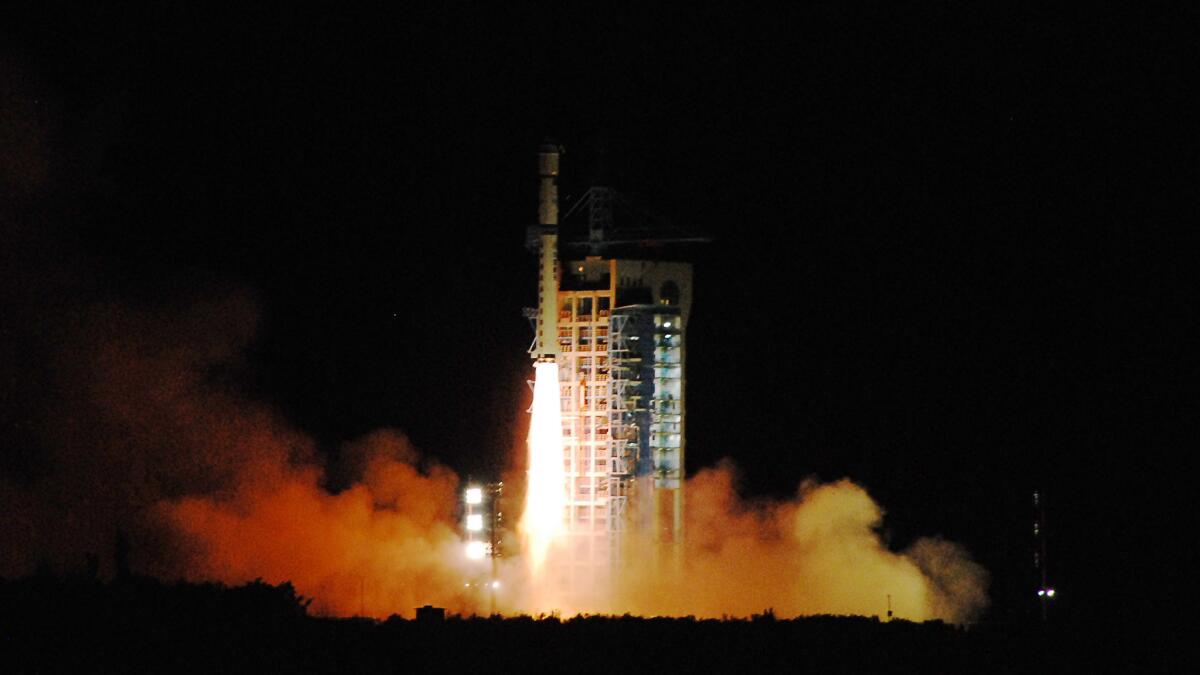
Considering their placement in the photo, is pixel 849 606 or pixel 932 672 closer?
pixel 932 672

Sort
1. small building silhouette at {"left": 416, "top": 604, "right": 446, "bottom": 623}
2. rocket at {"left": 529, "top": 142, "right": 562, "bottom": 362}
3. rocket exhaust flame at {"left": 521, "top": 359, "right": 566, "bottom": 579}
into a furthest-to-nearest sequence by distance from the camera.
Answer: rocket exhaust flame at {"left": 521, "top": 359, "right": 566, "bottom": 579}
rocket at {"left": 529, "top": 142, "right": 562, "bottom": 362}
small building silhouette at {"left": 416, "top": 604, "right": 446, "bottom": 623}

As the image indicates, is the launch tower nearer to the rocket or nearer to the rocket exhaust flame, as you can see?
the rocket

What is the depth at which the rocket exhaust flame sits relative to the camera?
49.6 m

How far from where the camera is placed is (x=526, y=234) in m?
50.1

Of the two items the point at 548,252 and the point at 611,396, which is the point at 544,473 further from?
the point at 548,252

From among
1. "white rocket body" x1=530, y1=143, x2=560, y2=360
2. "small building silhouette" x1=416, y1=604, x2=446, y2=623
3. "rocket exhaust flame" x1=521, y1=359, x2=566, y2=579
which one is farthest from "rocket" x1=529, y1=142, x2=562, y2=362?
"small building silhouette" x1=416, y1=604, x2=446, y2=623

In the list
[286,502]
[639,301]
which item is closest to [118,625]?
[286,502]

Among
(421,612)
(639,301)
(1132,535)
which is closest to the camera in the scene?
(421,612)

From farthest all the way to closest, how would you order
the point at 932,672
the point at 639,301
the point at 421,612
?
the point at 639,301
the point at 421,612
the point at 932,672

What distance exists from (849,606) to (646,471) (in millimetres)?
4528

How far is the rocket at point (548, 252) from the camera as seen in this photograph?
49.3m

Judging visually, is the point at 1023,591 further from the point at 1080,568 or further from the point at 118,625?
the point at 118,625

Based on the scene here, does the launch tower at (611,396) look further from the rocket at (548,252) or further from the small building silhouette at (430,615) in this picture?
the small building silhouette at (430,615)

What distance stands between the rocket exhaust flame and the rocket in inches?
14.7
